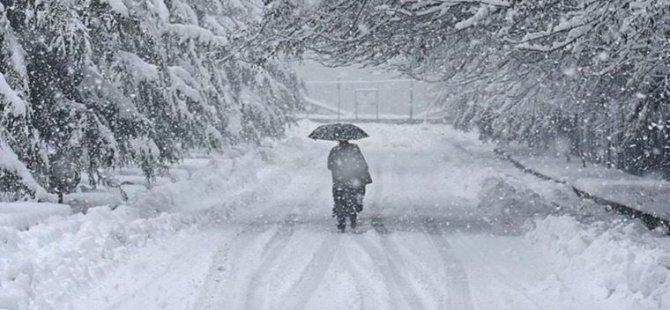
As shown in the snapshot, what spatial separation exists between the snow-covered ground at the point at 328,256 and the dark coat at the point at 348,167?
818 mm

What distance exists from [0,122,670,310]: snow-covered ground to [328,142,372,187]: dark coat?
818 millimetres

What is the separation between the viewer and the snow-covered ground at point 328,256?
25.2 feet

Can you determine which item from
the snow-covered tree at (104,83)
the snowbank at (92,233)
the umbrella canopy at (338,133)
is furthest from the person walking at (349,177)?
the snowbank at (92,233)

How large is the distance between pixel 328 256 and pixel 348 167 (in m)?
3.00

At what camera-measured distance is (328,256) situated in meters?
10.1

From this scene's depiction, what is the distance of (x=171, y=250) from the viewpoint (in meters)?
10.4

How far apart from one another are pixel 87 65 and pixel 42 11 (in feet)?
8.46

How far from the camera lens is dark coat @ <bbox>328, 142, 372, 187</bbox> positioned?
12750 mm

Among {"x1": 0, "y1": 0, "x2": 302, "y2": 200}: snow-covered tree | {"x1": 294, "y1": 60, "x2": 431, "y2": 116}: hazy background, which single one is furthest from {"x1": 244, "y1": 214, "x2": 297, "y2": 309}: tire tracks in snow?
{"x1": 294, "y1": 60, "x2": 431, "y2": 116}: hazy background

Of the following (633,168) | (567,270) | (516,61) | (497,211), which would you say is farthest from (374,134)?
(567,270)

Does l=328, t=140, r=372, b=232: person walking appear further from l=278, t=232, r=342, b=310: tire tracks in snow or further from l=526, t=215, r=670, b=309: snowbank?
l=526, t=215, r=670, b=309: snowbank

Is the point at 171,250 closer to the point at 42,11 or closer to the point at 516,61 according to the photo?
the point at 42,11

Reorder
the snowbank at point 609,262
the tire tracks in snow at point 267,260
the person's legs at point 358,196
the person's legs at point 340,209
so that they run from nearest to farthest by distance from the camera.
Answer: the snowbank at point 609,262
the tire tracks in snow at point 267,260
the person's legs at point 340,209
the person's legs at point 358,196

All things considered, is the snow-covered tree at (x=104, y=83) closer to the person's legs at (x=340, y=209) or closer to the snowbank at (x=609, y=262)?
the person's legs at (x=340, y=209)
